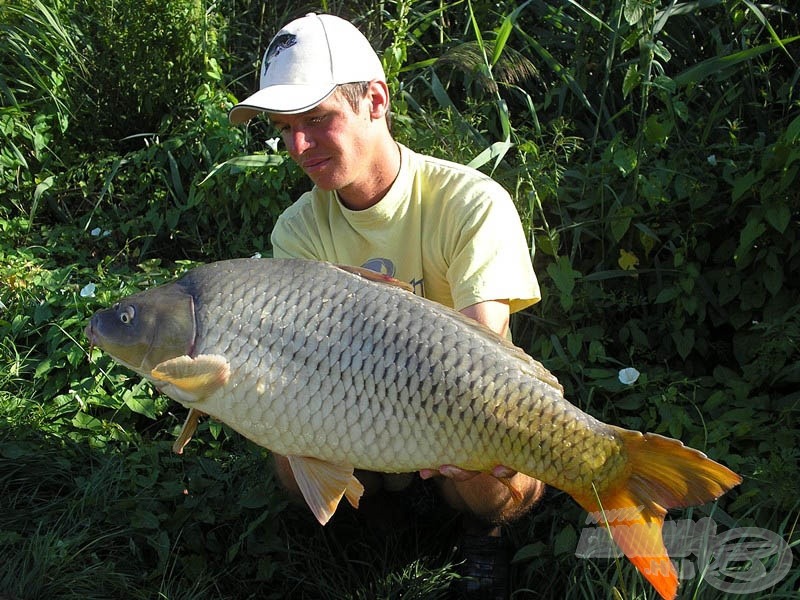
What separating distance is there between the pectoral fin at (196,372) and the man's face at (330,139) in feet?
1.72

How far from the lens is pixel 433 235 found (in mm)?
2123

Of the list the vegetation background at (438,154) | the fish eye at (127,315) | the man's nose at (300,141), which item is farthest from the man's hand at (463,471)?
the man's nose at (300,141)

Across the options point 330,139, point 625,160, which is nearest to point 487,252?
point 330,139

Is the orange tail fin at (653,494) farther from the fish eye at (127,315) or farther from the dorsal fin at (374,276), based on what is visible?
the fish eye at (127,315)

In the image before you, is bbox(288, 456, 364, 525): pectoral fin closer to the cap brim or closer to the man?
the man

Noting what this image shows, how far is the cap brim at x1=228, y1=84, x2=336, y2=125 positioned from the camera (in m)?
1.93

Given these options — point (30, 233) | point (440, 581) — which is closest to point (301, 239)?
point (440, 581)

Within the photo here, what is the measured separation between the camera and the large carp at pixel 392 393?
167 centimetres

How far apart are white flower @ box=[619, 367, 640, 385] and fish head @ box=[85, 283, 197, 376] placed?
1.17 meters

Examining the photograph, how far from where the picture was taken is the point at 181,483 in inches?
92.5

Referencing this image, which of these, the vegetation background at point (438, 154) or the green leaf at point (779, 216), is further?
the green leaf at point (779, 216)

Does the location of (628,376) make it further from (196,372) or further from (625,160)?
(196,372)

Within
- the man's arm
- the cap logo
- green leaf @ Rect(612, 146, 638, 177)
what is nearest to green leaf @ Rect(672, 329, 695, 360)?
green leaf @ Rect(612, 146, 638, 177)

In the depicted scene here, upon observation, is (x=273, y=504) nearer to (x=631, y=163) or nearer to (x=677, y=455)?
(x=677, y=455)
